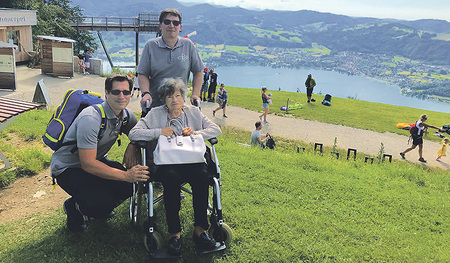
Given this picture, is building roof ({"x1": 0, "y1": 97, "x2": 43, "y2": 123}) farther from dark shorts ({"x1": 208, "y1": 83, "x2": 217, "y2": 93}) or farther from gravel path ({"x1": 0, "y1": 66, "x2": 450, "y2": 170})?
dark shorts ({"x1": 208, "y1": 83, "x2": 217, "y2": 93})

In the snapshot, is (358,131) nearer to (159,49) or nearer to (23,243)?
(159,49)

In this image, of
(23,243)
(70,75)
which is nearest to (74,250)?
(23,243)

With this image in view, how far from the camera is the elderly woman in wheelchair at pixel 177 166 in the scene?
351 centimetres

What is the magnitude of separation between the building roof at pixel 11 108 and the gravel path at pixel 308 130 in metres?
7.77

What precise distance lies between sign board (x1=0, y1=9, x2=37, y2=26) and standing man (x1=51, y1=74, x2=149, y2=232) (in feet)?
80.7

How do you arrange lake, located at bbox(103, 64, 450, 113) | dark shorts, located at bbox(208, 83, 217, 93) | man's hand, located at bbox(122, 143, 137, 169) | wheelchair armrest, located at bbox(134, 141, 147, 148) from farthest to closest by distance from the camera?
lake, located at bbox(103, 64, 450, 113), dark shorts, located at bbox(208, 83, 217, 93), man's hand, located at bbox(122, 143, 137, 169), wheelchair armrest, located at bbox(134, 141, 147, 148)

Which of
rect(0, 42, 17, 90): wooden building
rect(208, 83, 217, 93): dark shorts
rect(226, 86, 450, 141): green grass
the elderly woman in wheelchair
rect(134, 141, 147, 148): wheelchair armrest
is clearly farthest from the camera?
rect(208, 83, 217, 93): dark shorts

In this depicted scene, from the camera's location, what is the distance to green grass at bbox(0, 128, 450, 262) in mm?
3736

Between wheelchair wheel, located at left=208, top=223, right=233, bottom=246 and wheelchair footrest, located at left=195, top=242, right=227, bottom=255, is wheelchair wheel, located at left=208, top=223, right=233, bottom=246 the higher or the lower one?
the higher one

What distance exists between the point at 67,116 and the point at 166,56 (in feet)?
4.96

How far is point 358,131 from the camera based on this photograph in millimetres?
16281

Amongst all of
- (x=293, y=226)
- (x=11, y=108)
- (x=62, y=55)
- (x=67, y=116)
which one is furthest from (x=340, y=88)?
(x=67, y=116)

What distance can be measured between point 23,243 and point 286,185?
149 inches

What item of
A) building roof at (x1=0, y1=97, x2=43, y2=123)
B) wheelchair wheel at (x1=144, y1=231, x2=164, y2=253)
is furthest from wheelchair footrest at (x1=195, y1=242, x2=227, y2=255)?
building roof at (x1=0, y1=97, x2=43, y2=123)
